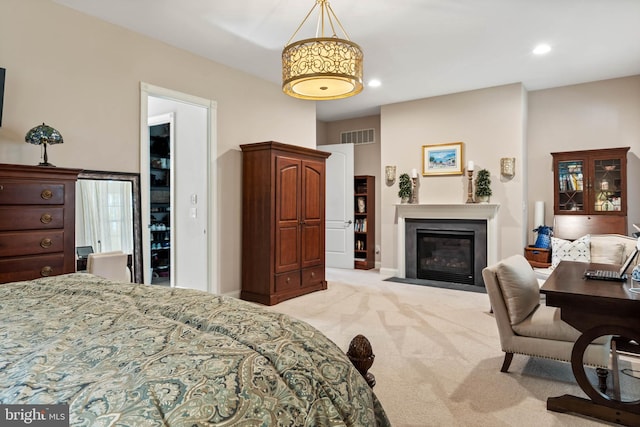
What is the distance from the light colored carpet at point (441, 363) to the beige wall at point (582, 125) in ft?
7.13

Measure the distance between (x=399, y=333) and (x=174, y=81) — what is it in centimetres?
348

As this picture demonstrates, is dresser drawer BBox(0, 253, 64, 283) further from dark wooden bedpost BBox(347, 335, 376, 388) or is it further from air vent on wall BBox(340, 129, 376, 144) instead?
air vent on wall BBox(340, 129, 376, 144)

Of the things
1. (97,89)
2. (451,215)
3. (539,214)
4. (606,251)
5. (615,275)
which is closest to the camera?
(615,275)

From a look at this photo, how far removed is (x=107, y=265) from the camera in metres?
3.02

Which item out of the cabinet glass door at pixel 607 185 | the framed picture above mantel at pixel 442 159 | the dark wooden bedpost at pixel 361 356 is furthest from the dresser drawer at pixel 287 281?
the cabinet glass door at pixel 607 185

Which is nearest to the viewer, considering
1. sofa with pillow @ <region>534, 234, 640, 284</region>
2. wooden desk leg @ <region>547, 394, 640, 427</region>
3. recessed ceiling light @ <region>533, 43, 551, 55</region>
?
wooden desk leg @ <region>547, 394, 640, 427</region>

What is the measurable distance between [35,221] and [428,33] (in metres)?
3.73

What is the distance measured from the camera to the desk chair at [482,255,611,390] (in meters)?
2.50

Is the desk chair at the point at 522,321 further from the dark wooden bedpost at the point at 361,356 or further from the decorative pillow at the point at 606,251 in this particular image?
the decorative pillow at the point at 606,251

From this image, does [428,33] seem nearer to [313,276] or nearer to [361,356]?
[313,276]

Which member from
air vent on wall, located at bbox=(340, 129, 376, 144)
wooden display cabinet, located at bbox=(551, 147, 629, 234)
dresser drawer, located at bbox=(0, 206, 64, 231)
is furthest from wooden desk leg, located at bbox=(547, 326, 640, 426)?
air vent on wall, located at bbox=(340, 129, 376, 144)

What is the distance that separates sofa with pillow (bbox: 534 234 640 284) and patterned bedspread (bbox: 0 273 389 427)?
4.08 m

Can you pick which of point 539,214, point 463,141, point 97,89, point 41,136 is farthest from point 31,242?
point 539,214

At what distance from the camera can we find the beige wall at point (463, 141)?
17.8 ft
